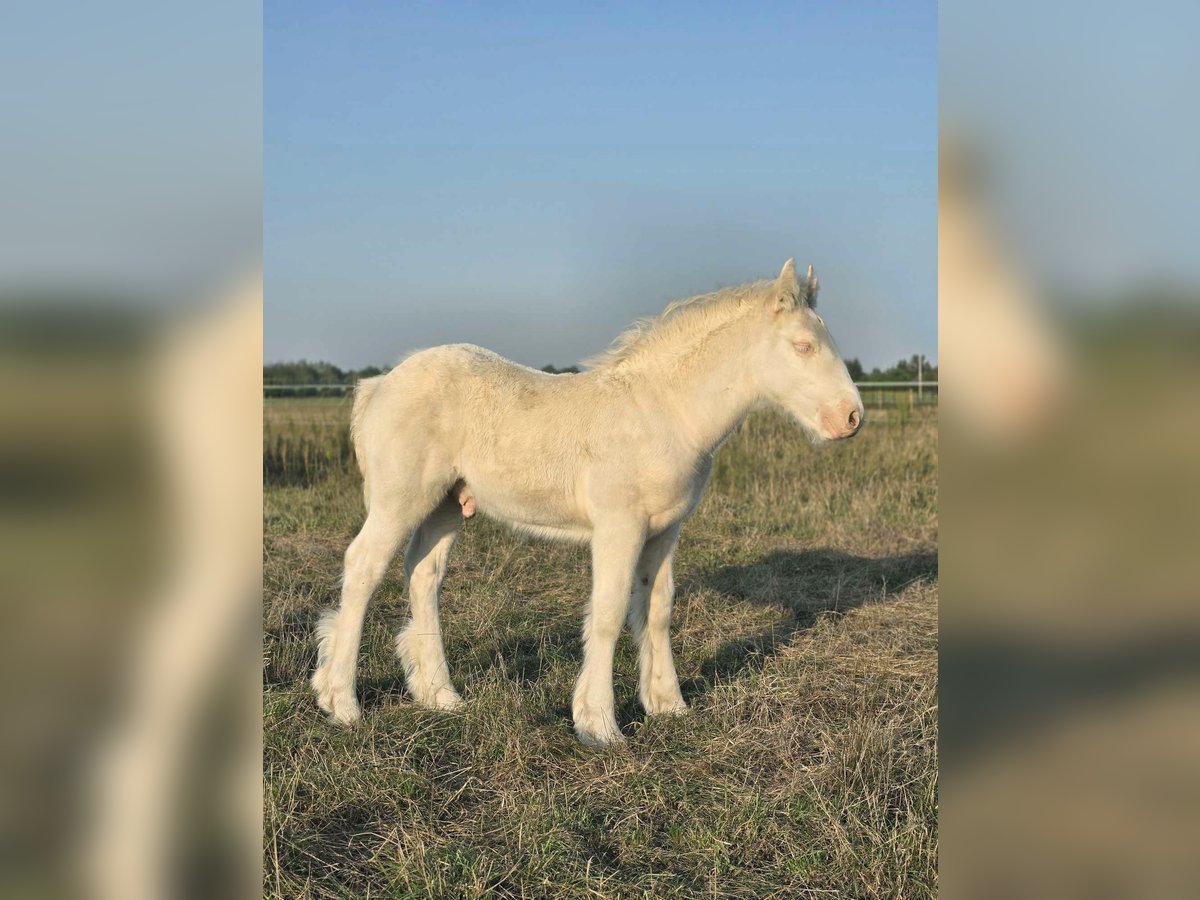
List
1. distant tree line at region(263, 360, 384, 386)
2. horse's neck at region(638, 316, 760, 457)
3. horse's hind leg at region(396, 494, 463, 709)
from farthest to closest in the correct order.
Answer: distant tree line at region(263, 360, 384, 386), horse's hind leg at region(396, 494, 463, 709), horse's neck at region(638, 316, 760, 457)

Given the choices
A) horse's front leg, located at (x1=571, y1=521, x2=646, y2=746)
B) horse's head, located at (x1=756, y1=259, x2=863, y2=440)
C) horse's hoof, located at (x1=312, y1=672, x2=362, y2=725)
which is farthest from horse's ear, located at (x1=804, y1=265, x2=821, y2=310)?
horse's hoof, located at (x1=312, y1=672, x2=362, y2=725)

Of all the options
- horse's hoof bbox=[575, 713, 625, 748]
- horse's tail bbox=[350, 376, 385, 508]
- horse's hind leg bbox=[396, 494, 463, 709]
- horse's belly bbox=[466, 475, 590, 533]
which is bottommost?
horse's hoof bbox=[575, 713, 625, 748]

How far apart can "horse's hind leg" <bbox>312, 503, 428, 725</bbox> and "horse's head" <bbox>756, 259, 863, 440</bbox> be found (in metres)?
1.93

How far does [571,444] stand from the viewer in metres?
4.57

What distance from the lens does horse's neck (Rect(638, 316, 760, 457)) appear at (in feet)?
14.9

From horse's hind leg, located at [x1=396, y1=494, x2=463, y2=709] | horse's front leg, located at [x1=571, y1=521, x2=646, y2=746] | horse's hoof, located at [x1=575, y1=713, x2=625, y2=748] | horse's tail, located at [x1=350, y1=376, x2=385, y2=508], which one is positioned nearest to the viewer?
horse's hoof, located at [x1=575, y1=713, x2=625, y2=748]

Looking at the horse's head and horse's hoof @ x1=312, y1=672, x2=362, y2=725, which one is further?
horse's hoof @ x1=312, y1=672, x2=362, y2=725

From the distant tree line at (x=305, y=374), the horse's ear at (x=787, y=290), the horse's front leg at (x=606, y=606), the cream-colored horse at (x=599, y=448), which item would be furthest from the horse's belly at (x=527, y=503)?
the distant tree line at (x=305, y=374)

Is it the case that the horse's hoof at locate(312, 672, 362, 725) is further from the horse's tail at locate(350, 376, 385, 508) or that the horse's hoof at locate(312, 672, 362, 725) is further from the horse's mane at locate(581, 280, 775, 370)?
the horse's mane at locate(581, 280, 775, 370)

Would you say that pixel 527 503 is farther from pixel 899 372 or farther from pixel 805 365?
pixel 899 372

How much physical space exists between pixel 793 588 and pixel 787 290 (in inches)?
132

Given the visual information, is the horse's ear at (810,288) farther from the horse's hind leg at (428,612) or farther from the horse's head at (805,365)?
the horse's hind leg at (428,612)

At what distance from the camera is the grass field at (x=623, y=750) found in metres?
3.01
